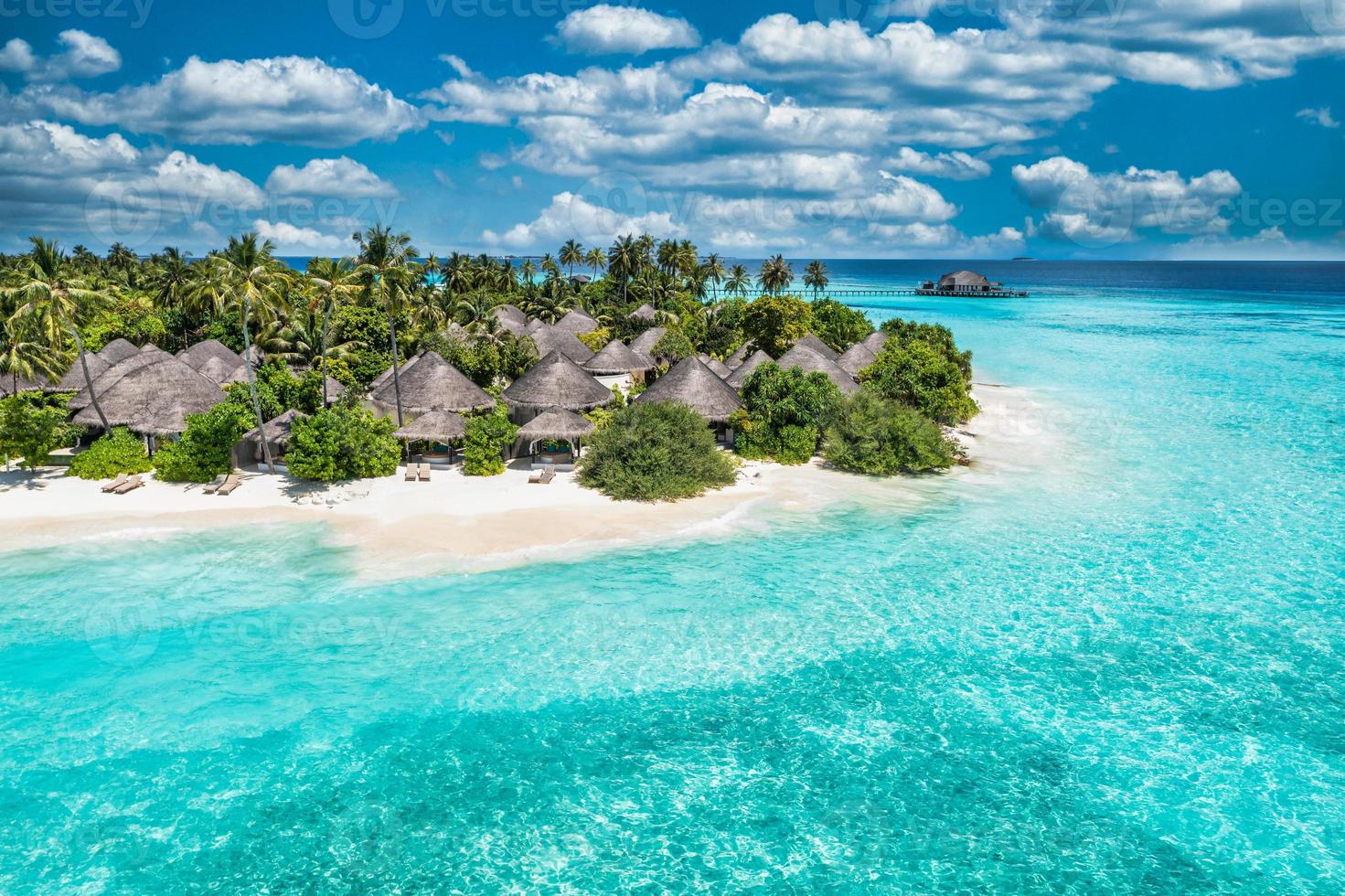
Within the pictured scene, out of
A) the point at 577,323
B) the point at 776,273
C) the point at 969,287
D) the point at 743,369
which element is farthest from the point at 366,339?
the point at 969,287

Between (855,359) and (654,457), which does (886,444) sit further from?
(855,359)

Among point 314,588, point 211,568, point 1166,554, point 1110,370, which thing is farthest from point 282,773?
point 1110,370

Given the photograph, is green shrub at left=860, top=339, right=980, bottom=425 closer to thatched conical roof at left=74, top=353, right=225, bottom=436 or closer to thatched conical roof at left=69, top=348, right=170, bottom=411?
thatched conical roof at left=74, top=353, right=225, bottom=436

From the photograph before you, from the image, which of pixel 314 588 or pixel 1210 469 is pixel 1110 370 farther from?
pixel 314 588

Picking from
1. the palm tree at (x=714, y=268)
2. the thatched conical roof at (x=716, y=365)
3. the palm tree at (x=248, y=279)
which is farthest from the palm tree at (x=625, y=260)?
the palm tree at (x=248, y=279)

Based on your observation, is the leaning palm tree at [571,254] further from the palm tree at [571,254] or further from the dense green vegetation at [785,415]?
the dense green vegetation at [785,415]
